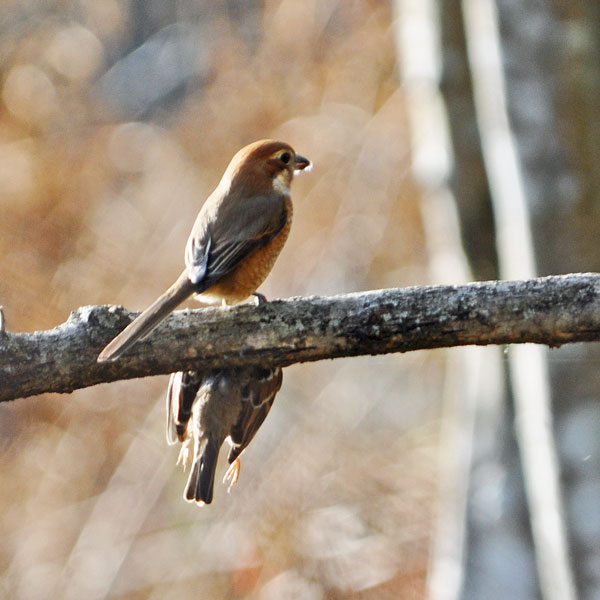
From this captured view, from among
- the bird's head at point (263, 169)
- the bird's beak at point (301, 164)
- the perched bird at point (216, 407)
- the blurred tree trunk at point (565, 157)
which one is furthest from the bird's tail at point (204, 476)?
the blurred tree trunk at point (565, 157)

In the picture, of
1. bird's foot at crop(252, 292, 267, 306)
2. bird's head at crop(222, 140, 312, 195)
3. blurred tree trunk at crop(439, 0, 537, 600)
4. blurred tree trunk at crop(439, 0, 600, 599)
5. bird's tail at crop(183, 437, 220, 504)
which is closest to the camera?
bird's foot at crop(252, 292, 267, 306)

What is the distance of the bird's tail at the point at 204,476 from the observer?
297 centimetres

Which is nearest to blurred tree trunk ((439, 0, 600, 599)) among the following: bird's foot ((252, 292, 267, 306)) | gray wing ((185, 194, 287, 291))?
gray wing ((185, 194, 287, 291))

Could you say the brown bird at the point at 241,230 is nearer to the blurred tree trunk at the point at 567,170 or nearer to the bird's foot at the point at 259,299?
the bird's foot at the point at 259,299

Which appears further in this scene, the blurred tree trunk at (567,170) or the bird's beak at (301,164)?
the blurred tree trunk at (567,170)

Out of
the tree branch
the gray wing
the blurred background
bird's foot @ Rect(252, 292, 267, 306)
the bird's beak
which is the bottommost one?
the tree branch

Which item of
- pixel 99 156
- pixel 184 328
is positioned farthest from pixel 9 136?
pixel 184 328

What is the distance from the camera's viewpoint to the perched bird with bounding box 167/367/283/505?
3.04m

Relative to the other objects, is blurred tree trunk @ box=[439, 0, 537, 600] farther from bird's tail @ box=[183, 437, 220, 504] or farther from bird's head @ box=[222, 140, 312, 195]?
bird's tail @ box=[183, 437, 220, 504]

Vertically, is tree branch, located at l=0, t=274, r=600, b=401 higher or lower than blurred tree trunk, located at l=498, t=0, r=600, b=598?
lower

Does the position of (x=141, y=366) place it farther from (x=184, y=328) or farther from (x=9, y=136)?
(x=9, y=136)

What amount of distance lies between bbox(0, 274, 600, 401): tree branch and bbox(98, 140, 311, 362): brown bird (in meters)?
0.19

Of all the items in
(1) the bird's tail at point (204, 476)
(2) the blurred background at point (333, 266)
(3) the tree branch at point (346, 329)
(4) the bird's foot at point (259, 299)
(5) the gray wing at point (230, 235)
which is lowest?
(1) the bird's tail at point (204, 476)

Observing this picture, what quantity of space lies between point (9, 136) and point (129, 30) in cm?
295
